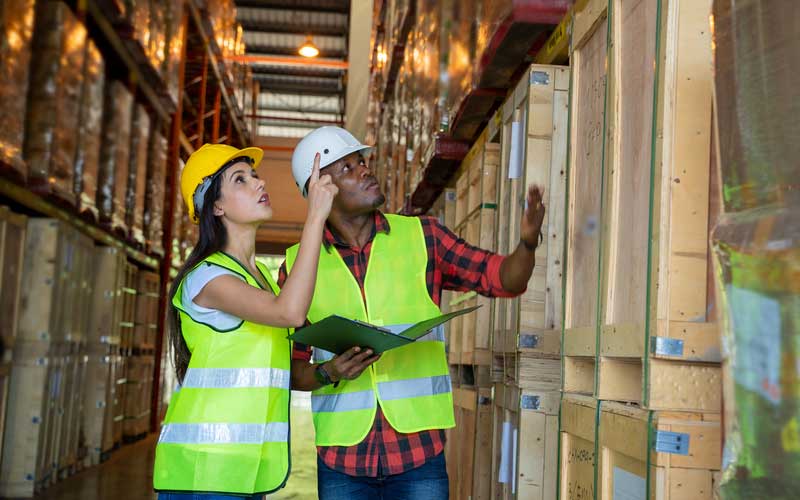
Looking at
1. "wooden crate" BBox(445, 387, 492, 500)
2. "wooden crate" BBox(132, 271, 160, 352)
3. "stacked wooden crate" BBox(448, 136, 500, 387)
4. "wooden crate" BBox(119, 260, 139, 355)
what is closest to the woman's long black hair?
"stacked wooden crate" BBox(448, 136, 500, 387)

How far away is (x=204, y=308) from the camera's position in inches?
98.0

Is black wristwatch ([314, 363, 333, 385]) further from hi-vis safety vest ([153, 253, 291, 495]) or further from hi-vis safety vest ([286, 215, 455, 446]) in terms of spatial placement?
hi-vis safety vest ([153, 253, 291, 495])

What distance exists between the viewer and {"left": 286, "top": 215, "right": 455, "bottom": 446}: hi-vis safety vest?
9.36ft

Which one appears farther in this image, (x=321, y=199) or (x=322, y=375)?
(x=322, y=375)

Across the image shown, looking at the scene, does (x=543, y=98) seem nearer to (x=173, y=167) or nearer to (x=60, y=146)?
(x=60, y=146)

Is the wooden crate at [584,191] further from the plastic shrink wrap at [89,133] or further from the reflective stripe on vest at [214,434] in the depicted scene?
the plastic shrink wrap at [89,133]

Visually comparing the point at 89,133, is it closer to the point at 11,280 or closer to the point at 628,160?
the point at 11,280

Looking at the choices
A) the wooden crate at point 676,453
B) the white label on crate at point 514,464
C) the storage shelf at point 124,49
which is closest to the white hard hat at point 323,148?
the wooden crate at point 676,453

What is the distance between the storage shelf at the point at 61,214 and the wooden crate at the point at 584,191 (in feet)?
17.2

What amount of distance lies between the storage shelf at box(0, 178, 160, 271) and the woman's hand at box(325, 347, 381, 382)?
5.22 metres

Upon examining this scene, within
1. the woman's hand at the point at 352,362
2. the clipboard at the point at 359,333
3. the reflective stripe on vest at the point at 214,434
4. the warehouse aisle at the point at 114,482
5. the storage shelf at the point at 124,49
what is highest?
the storage shelf at the point at 124,49

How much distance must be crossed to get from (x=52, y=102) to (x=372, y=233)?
18.6ft

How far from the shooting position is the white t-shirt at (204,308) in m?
2.47

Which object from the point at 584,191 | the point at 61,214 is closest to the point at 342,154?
the point at 584,191
